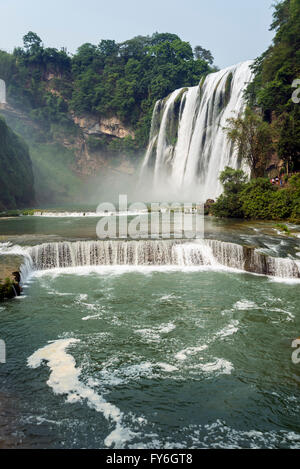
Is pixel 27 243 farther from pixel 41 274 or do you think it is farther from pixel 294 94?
pixel 294 94

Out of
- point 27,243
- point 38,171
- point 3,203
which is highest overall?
point 38,171

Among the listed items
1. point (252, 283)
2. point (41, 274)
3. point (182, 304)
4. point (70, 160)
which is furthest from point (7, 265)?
point (70, 160)

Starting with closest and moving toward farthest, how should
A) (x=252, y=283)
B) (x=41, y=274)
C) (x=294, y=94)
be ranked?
(x=252, y=283) → (x=41, y=274) → (x=294, y=94)

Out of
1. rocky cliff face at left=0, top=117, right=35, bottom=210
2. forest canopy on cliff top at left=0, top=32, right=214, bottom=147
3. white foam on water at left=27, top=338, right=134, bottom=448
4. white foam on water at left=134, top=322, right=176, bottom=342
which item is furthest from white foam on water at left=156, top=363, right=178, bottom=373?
forest canopy on cliff top at left=0, top=32, right=214, bottom=147

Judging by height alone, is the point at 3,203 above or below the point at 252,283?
above

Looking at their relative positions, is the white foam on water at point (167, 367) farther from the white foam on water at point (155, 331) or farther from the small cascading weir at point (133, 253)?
the small cascading weir at point (133, 253)

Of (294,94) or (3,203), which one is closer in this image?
(294,94)

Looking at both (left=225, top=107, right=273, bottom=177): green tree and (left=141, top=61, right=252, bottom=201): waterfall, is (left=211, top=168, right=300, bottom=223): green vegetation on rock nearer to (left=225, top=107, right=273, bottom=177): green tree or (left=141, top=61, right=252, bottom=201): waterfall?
(left=225, top=107, right=273, bottom=177): green tree
